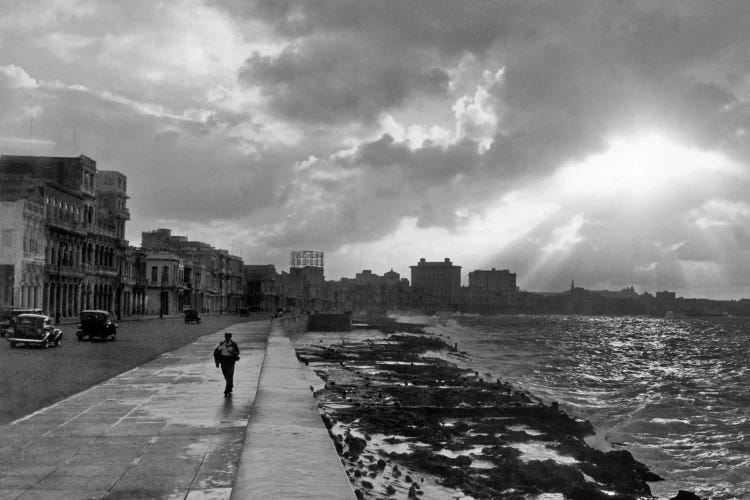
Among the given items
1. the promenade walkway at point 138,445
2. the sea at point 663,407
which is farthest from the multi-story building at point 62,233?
the promenade walkway at point 138,445

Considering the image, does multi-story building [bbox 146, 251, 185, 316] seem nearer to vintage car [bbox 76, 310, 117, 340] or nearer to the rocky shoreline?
vintage car [bbox 76, 310, 117, 340]

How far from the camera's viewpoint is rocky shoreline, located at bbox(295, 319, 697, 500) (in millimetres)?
15102

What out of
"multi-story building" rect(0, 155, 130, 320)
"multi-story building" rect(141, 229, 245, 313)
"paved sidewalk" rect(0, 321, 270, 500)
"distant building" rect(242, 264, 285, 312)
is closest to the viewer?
"paved sidewalk" rect(0, 321, 270, 500)

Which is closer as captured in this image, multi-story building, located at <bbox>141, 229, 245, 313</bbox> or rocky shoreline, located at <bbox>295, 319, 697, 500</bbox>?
rocky shoreline, located at <bbox>295, 319, 697, 500</bbox>

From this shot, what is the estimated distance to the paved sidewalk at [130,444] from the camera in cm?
905

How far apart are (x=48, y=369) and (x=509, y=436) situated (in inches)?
600

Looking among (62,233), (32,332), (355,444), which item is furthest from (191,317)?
(355,444)

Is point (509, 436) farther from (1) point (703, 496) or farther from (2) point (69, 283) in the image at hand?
(2) point (69, 283)

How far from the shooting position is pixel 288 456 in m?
10.2

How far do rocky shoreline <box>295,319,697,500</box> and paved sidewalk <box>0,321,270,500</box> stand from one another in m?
3.11

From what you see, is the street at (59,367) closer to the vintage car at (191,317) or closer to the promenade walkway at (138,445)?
the promenade walkway at (138,445)

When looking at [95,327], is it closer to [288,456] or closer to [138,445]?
[138,445]

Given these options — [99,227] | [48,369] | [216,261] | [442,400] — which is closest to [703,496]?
[442,400]

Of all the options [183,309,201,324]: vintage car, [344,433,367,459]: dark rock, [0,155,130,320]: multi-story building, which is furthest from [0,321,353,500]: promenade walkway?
[183,309,201,324]: vintage car
